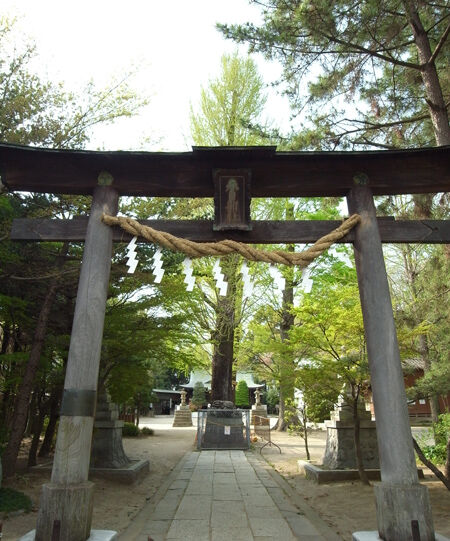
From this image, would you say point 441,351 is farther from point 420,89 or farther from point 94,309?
point 94,309

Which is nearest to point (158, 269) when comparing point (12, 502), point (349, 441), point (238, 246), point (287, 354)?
point (238, 246)

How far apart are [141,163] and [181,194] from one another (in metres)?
0.60

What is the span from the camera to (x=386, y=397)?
370 cm

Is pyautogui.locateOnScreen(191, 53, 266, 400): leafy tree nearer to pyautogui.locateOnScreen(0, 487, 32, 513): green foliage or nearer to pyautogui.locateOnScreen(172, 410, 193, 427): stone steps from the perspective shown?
pyautogui.locateOnScreen(0, 487, 32, 513): green foliage

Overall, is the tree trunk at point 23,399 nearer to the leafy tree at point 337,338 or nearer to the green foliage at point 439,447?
the leafy tree at point 337,338

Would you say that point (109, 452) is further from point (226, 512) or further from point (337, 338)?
point (337, 338)

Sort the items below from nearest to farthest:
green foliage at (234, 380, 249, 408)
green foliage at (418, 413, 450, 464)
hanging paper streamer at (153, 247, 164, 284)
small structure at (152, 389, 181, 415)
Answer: hanging paper streamer at (153, 247, 164, 284), green foliage at (418, 413, 450, 464), green foliage at (234, 380, 249, 408), small structure at (152, 389, 181, 415)

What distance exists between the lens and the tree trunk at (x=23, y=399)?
23.1ft

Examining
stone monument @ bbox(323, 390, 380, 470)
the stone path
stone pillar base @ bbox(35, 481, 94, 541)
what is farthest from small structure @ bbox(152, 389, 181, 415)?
stone pillar base @ bbox(35, 481, 94, 541)

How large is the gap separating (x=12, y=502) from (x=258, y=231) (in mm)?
5171

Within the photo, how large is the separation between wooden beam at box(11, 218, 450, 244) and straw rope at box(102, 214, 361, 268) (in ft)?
0.64

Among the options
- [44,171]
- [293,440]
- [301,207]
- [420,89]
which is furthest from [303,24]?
[293,440]

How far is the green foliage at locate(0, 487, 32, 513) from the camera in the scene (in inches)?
213

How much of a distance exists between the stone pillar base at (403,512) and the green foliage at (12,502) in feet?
15.9
